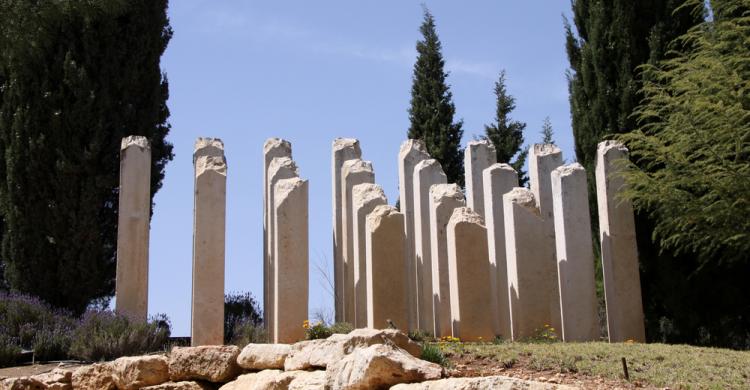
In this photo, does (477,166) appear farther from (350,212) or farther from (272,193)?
(272,193)

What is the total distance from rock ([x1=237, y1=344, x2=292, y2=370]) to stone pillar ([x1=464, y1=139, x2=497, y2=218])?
24.2ft

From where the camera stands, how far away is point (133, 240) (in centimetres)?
1497

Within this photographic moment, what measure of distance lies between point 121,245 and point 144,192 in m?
0.97

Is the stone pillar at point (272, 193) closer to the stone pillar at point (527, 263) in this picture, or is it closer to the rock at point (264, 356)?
the stone pillar at point (527, 263)

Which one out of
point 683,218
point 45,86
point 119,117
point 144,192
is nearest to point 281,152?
point 144,192

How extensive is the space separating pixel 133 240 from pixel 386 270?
13.4 feet

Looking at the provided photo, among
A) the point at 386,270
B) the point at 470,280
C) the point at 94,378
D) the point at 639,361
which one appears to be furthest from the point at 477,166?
the point at 94,378

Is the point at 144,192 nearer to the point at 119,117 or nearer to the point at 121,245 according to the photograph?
the point at 121,245

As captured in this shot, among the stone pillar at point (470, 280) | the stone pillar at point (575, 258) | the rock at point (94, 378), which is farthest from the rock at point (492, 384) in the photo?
the stone pillar at point (575, 258)

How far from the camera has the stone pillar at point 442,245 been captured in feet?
50.5

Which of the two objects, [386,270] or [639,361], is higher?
[386,270]

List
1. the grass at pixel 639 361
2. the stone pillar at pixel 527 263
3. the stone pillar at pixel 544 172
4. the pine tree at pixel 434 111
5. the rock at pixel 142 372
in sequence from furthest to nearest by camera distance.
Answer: the pine tree at pixel 434 111, the stone pillar at pixel 544 172, the stone pillar at pixel 527 263, the rock at pixel 142 372, the grass at pixel 639 361

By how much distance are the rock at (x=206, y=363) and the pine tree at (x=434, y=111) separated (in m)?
14.7

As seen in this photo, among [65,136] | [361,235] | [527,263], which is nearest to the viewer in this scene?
[527,263]
